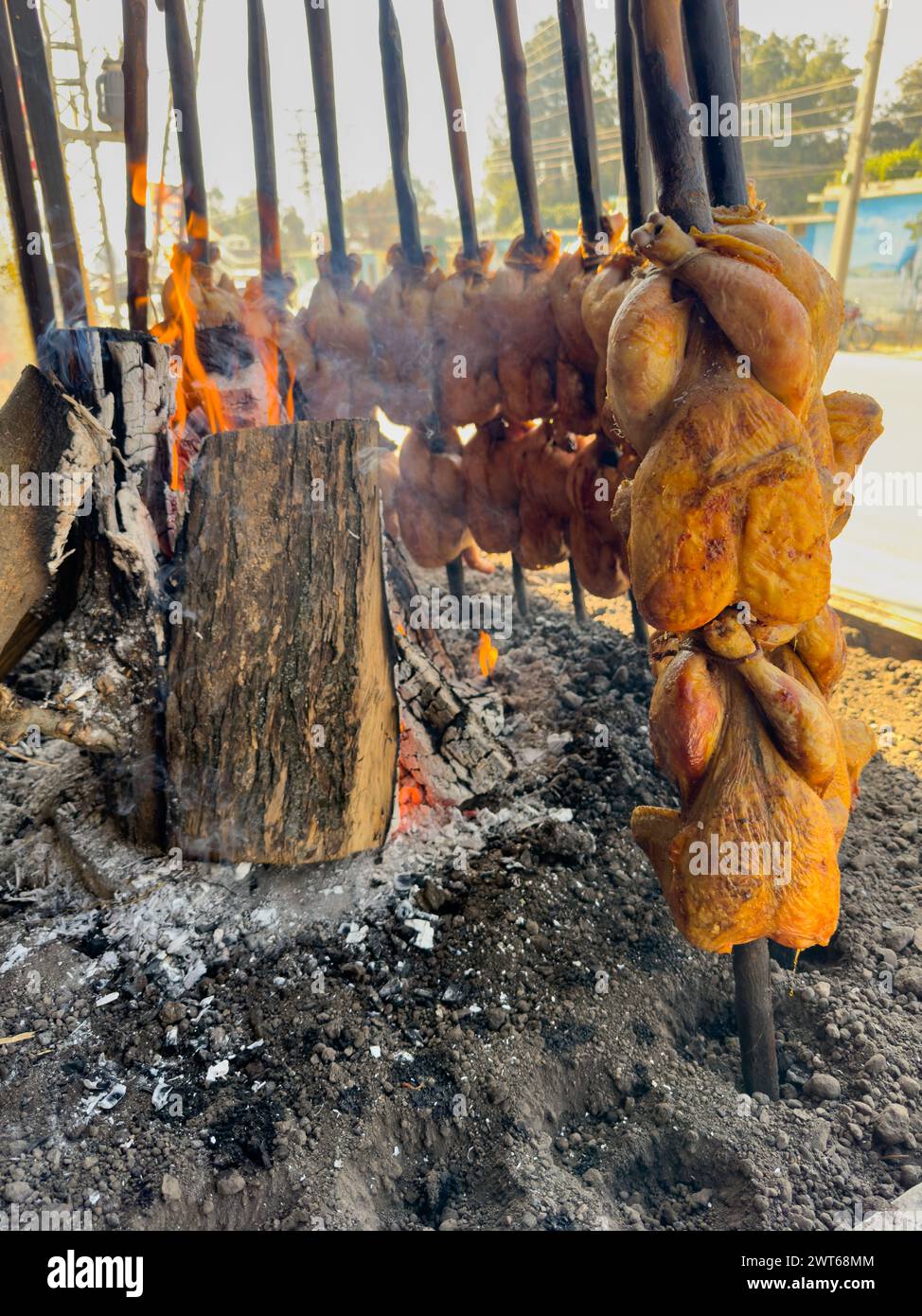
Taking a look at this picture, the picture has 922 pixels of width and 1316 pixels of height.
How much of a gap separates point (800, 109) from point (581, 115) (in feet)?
65.7

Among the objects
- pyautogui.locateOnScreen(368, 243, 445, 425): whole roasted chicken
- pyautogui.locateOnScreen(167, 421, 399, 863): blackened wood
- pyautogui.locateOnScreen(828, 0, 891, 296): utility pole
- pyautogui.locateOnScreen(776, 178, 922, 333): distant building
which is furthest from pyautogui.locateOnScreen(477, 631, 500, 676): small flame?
pyautogui.locateOnScreen(776, 178, 922, 333): distant building

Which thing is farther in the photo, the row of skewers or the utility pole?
the utility pole

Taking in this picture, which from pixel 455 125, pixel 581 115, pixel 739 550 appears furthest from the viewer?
pixel 455 125

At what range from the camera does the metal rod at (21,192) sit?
4203 millimetres

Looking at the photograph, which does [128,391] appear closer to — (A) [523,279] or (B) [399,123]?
(A) [523,279]

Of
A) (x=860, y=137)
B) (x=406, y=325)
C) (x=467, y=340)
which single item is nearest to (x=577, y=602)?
(x=467, y=340)

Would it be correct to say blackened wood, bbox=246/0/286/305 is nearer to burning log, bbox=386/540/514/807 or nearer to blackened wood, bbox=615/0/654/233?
burning log, bbox=386/540/514/807

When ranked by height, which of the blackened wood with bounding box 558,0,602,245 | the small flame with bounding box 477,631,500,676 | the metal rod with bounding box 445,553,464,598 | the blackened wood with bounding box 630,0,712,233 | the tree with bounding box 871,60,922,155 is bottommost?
the small flame with bounding box 477,631,500,676

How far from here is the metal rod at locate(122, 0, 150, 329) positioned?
3.97 metres

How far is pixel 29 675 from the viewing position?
2.84 m

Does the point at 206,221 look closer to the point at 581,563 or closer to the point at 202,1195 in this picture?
the point at 581,563

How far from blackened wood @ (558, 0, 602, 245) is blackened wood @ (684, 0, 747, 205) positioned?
1655 mm

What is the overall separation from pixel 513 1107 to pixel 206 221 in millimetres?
4139

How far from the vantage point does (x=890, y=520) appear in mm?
6445
